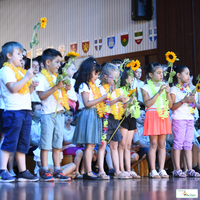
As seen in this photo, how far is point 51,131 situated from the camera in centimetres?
306

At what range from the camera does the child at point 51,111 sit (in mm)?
3025

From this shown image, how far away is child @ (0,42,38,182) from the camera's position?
9.14ft

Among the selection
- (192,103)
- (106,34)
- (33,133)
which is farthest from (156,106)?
(106,34)

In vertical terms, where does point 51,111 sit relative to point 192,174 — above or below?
above

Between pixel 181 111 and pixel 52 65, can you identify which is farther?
pixel 181 111

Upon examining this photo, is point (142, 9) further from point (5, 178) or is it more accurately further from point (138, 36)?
point (5, 178)

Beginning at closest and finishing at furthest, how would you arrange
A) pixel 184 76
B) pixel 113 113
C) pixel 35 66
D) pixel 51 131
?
pixel 51 131 → pixel 113 113 → pixel 184 76 → pixel 35 66

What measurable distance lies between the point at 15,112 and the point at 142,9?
15.9ft

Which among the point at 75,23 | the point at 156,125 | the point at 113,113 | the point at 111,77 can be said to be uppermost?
the point at 75,23

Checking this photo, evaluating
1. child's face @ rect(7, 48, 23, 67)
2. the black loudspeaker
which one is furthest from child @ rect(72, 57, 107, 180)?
the black loudspeaker

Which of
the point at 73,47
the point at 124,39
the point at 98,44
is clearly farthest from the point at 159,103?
the point at 73,47

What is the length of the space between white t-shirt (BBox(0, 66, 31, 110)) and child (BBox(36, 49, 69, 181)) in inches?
9.7

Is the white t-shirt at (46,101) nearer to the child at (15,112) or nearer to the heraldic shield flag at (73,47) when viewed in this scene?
the child at (15,112)

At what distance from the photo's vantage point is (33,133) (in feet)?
12.5
